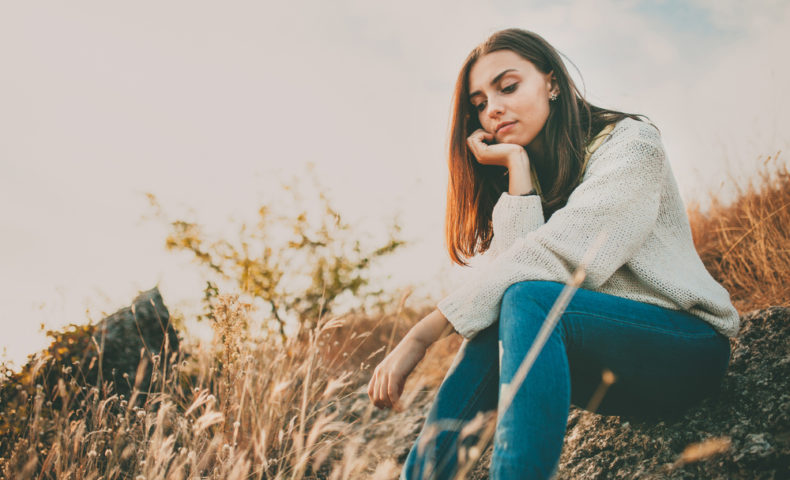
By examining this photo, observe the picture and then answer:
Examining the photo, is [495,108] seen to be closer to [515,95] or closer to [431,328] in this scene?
[515,95]

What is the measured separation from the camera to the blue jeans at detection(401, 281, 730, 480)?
1.16 m

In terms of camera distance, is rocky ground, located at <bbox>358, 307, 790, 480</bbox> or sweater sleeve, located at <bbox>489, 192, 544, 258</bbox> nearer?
rocky ground, located at <bbox>358, 307, 790, 480</bbox>

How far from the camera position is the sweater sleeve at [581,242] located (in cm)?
147

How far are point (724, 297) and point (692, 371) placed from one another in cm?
26

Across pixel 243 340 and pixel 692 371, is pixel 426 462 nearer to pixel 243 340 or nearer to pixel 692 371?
pixel 692 371

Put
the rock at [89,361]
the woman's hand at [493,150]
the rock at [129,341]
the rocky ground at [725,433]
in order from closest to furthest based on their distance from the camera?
the rocky ground at [725,433], the woman's hand at [493,150], the rock at [89,361], the rock at [129,341]

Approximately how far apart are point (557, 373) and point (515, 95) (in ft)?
4.39

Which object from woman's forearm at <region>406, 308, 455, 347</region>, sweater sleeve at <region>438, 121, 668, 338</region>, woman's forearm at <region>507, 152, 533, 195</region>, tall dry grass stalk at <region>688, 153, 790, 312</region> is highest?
woman's forearm at <region>507, 152, 533, 195</region>

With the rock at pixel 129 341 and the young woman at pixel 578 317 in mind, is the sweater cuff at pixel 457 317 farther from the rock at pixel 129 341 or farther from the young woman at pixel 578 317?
the rock at pixel 129 341

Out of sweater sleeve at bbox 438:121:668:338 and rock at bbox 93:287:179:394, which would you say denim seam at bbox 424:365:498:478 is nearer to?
sweater sleeve at bbox 438:121:668:338

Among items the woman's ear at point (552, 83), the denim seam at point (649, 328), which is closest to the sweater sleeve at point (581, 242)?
the denim seam at point (649, 328)

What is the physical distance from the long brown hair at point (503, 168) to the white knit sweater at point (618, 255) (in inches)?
11.9

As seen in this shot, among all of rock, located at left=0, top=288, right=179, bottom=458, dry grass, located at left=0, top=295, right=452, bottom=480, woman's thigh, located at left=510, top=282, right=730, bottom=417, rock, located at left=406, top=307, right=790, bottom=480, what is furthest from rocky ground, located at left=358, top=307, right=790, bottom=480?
rock, located at left=0, top=288, right=179, bottom=458

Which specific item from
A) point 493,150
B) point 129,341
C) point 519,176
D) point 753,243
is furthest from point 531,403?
point 753,243
